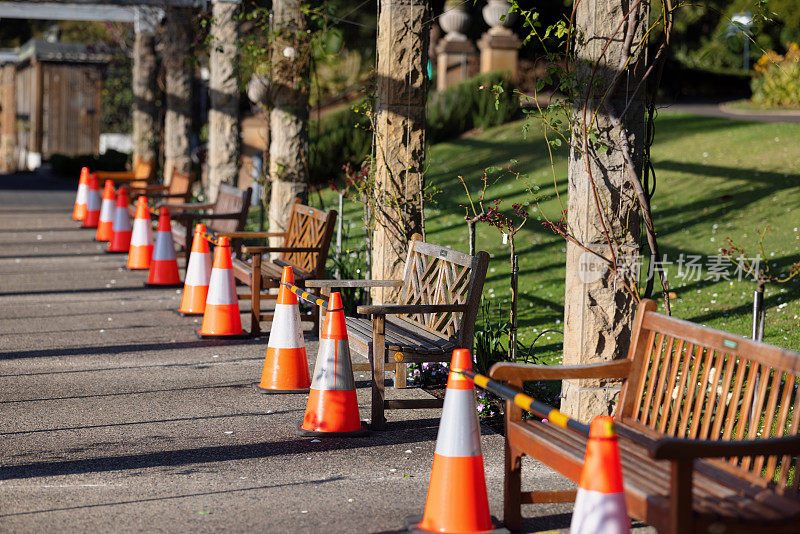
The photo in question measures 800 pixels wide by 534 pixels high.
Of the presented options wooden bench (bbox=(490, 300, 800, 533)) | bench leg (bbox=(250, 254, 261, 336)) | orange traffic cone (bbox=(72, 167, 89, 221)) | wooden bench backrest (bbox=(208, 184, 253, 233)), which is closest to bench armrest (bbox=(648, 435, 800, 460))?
wooden bench (bbox=(490, 300, 800, 533))

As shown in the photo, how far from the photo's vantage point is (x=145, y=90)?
2078cm

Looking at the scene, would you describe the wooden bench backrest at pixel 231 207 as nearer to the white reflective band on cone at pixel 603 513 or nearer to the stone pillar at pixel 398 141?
the stone pillar at pixel 398 141

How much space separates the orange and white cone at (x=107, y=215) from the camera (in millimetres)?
14586

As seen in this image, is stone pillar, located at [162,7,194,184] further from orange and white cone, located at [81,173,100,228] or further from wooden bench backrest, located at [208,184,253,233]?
wooden bench backrest, located at [208,184,253,233]

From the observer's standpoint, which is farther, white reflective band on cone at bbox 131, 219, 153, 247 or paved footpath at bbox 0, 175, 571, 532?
white reflective band on cone at bbox 131, 219, 153, 247

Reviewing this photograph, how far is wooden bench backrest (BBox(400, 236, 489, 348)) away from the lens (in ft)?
19.5

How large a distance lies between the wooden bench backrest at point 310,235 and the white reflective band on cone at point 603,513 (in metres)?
5.09

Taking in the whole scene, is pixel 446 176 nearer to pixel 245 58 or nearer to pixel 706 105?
pixel 245 58

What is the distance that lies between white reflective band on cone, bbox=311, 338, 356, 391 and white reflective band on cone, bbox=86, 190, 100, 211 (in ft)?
38.1

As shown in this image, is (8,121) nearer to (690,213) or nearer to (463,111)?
(463,111)

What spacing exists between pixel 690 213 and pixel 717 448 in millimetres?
10132

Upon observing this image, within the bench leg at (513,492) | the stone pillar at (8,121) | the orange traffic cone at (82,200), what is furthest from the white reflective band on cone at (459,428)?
the stone pillar at (8,121)

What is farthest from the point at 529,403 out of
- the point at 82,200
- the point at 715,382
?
the point at 82,200

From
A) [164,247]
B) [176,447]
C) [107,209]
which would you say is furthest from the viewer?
[107,209]
